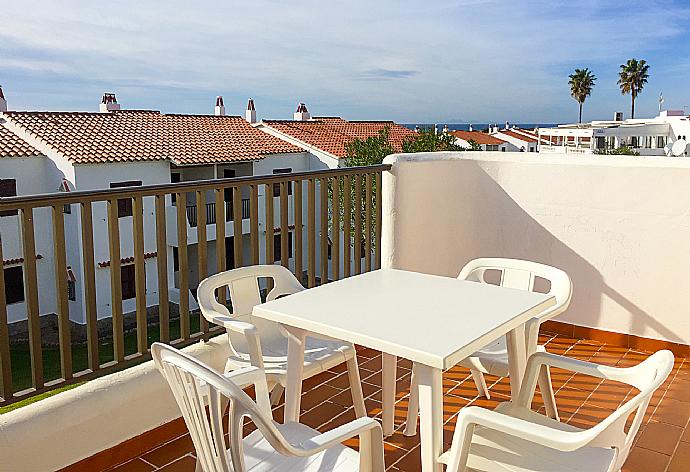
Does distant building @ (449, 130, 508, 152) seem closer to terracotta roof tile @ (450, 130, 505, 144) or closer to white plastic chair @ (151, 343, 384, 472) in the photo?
terracotta roof tile @ (450, 130, 505, 144)

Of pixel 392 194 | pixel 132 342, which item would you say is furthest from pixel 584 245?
pixel 132 342

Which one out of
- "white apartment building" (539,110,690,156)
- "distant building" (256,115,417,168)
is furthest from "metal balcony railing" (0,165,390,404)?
"white apartment building" (539,110,690,156)

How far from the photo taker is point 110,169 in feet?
59.7

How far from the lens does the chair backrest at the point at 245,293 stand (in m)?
2.75

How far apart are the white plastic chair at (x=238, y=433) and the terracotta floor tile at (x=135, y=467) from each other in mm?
970

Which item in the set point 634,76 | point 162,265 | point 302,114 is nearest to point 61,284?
point 162,265

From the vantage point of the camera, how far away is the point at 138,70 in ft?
123

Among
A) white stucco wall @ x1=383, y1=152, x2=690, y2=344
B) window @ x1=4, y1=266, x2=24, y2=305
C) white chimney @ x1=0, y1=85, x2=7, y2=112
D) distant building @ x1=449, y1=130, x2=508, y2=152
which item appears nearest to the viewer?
white stucco wall @ x1=383, y1=152, x2=690, y2=344

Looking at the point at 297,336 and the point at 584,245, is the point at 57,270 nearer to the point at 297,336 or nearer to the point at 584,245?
the point at 297,336

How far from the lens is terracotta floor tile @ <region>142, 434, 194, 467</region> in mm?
2828

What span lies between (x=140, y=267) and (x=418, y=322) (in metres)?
1.42

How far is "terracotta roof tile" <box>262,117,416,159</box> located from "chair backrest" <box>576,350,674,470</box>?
22815mm

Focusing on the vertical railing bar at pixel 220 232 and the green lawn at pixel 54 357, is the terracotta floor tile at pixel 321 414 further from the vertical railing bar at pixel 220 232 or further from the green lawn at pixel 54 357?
the green lawn at pixel 54 357

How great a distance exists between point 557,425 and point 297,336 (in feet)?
3.20
